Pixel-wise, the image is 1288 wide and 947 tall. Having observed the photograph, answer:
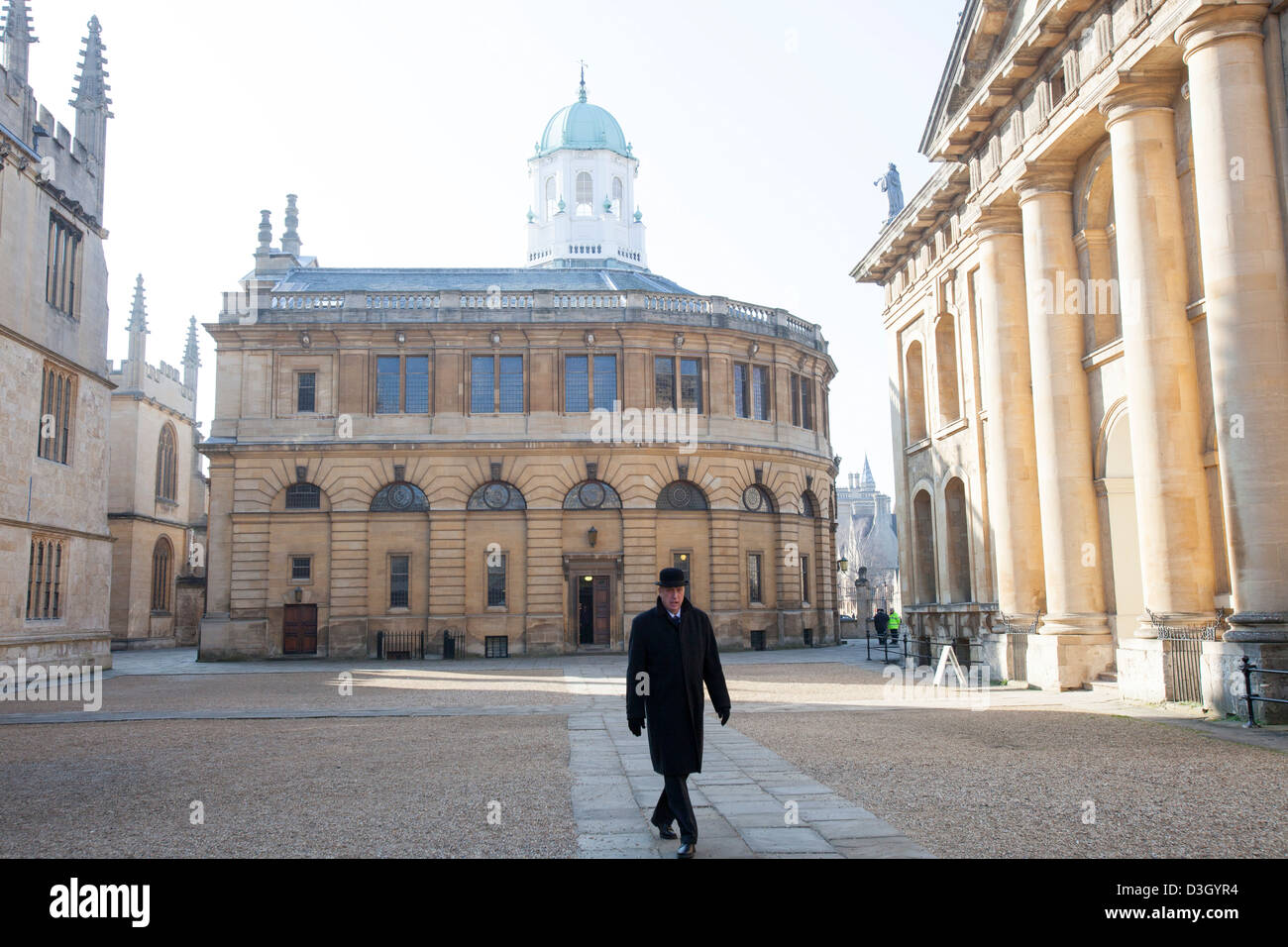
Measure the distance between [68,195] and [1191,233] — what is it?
92.9 feet

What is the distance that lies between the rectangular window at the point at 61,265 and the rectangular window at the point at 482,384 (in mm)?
13207

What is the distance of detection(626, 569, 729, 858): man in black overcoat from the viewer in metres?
7.26

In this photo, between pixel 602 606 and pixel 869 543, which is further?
pixel 869 543

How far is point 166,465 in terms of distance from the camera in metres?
55.3

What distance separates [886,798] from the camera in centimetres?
913

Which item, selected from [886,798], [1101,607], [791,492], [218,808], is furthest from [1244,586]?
[791,492]

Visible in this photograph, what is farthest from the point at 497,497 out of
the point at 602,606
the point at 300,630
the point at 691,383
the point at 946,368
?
the point at 946,368

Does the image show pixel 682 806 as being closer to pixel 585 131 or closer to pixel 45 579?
pixel 45 579

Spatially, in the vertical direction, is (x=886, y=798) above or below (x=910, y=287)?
below

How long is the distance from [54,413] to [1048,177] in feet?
83.8

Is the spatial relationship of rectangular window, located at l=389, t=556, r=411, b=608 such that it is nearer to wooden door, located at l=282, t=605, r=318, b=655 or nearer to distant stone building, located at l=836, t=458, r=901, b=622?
wooden door, located at l=282, t=605, r=318, b=655

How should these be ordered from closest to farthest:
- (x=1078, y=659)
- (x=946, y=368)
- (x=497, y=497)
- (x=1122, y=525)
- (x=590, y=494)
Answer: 1. (x=1078, y=659)
2. (x=1122, y=525)
3. (x=946, y=368)
4. (x=497, y=497)
5. (x=590, y=494)
